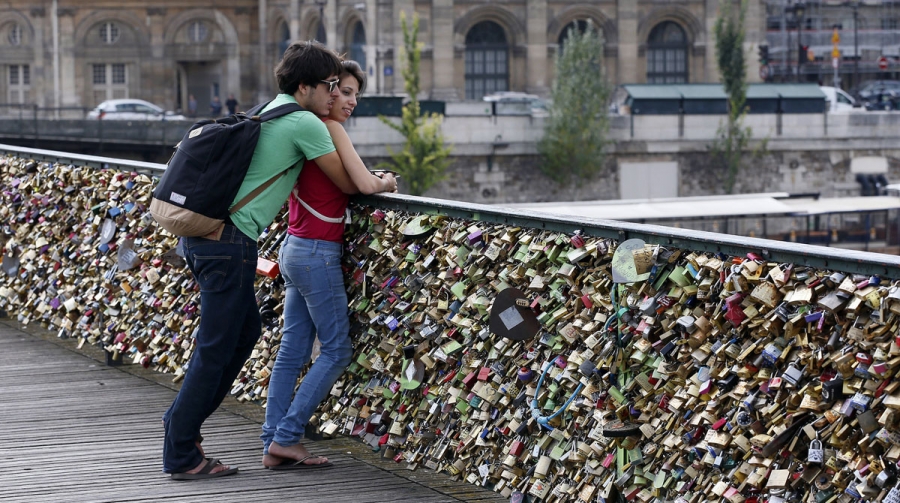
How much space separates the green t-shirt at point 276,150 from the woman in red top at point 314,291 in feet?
0.46

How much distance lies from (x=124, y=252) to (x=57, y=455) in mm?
1960

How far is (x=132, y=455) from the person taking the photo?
233 inches

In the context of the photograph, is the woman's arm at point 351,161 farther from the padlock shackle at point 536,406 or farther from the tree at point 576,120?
the tree at point 576,120

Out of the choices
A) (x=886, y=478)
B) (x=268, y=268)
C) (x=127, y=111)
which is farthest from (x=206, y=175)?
(x=127, y=111)

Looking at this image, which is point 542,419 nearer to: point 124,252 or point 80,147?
point 124,252

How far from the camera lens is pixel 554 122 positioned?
151ft

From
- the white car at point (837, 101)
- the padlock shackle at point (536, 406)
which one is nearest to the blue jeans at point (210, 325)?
the padlock shackle at point (536, 406)

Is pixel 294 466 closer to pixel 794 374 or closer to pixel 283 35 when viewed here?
pixel 794 374

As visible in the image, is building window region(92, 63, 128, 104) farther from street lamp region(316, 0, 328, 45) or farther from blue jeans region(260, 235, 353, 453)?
blue jeans region(260, 235, 353, 453)

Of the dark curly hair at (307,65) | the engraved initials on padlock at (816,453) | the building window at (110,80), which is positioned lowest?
the engraved initials on padlock at (816,453)

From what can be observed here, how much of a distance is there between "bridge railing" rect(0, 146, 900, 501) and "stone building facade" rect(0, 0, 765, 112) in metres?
45.4

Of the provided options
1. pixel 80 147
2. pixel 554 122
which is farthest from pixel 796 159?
pixel 80 147

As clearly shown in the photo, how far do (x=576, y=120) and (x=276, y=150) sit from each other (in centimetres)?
4048

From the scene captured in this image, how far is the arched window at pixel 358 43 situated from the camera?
53438 mm
